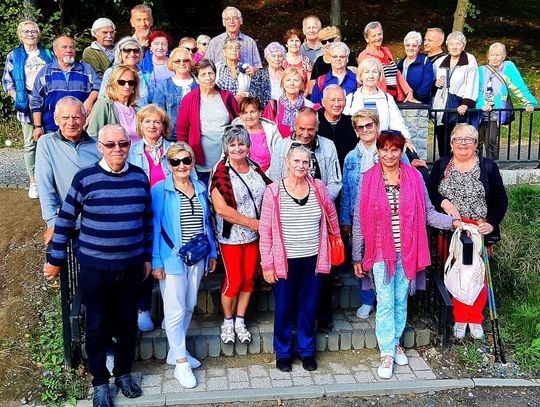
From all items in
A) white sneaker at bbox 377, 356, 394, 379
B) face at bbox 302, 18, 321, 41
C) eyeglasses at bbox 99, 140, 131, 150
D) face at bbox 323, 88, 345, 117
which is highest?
face at bbox 302, 18, 321, 41

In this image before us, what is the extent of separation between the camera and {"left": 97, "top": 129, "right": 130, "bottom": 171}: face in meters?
4.11

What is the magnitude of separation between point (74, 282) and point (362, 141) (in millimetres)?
2767

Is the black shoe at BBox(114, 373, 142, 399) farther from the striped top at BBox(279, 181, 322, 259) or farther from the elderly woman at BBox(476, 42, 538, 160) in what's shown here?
the elderly woman at BBox(476, 42, 538, 160)

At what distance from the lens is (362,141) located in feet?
17.1

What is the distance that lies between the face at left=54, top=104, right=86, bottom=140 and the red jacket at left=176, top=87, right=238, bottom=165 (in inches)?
44.2

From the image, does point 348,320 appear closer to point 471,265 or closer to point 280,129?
point 471,265

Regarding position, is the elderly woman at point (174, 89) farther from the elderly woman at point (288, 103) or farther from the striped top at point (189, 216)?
the striped top at point (189, 216)

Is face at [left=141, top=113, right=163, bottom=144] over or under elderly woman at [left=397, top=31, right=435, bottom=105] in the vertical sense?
under

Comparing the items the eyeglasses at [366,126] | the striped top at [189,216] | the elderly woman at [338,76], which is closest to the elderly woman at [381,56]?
the elderly woman at [338,76]

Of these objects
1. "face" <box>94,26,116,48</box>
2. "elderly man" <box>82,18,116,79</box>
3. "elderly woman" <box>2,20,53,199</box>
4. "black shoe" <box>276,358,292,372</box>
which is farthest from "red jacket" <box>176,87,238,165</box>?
"elderly woman" <box>2,20,53,199</box>

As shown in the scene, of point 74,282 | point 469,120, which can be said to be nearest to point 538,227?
point 469,120

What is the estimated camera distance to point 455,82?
25.6 feet

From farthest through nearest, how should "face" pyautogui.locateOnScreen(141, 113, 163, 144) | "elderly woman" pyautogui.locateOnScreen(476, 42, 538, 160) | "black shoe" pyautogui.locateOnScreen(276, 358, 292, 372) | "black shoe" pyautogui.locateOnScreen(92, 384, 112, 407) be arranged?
"elderly woman" pyautogui.locateOnScreen(476, 42, 538, 160) < "black shoe" pyautogui.locateOnScreen(276, 358, 292, 372) < "face" pyautogui.locateOnScreen(141, 113, 163, 144) < "black shoe" pyautogui.locateOnScreen(92, 384, 112, 407)

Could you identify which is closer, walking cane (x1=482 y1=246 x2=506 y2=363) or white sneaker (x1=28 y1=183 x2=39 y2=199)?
walking cane (x1=482 y1=246 x2=506 y2=363)
